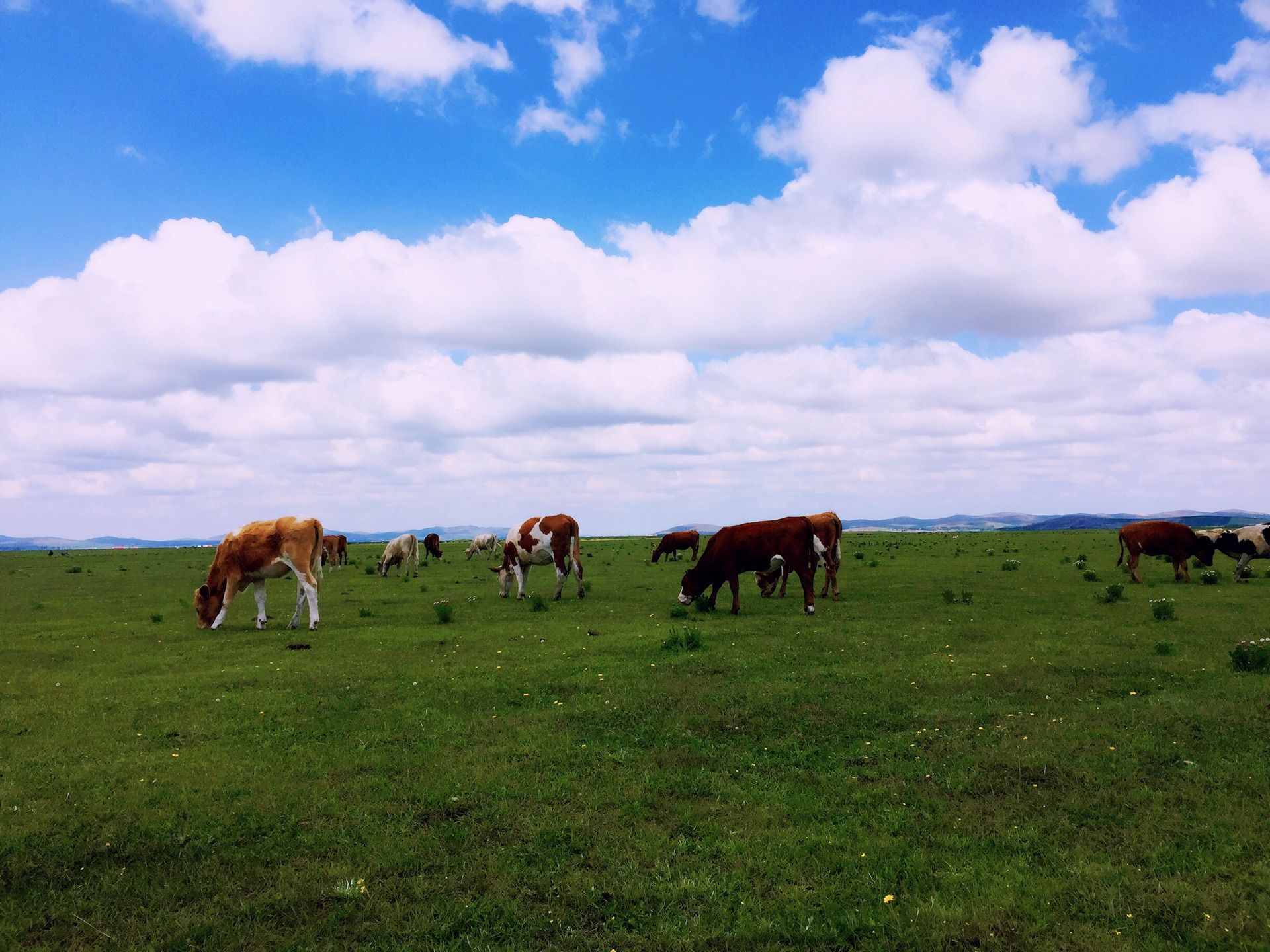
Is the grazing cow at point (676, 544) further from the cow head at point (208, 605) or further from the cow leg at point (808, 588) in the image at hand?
the cow head at point (208, 605)

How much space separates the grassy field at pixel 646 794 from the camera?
5.91m

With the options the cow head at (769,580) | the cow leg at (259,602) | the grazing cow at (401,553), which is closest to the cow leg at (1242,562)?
the cow head at (769,580)

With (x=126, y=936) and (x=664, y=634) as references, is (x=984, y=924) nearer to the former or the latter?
(x=126, y=936)

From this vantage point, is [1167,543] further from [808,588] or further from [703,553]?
[703,553]

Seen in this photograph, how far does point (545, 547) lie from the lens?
2744 centimetres

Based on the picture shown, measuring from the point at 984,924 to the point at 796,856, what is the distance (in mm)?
1703

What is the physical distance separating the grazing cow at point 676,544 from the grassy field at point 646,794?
3039 cm

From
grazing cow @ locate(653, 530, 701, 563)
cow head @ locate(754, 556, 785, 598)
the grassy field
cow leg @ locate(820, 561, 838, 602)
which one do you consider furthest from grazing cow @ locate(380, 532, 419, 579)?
cow leg @ locate(820, 561, 838, 602)

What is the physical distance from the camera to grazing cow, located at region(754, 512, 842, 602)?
82.1 feet

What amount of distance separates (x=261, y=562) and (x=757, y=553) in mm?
14939

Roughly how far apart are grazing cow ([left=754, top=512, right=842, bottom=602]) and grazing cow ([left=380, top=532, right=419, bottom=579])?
22769 mm

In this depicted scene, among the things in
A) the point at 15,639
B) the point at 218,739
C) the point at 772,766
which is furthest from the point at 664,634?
the point at 15,639

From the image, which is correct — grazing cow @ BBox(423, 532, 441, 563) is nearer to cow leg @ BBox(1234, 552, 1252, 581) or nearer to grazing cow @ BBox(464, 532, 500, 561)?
grazing cow @ BBox(464, 532, 500, 561)

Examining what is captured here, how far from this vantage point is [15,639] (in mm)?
19297
